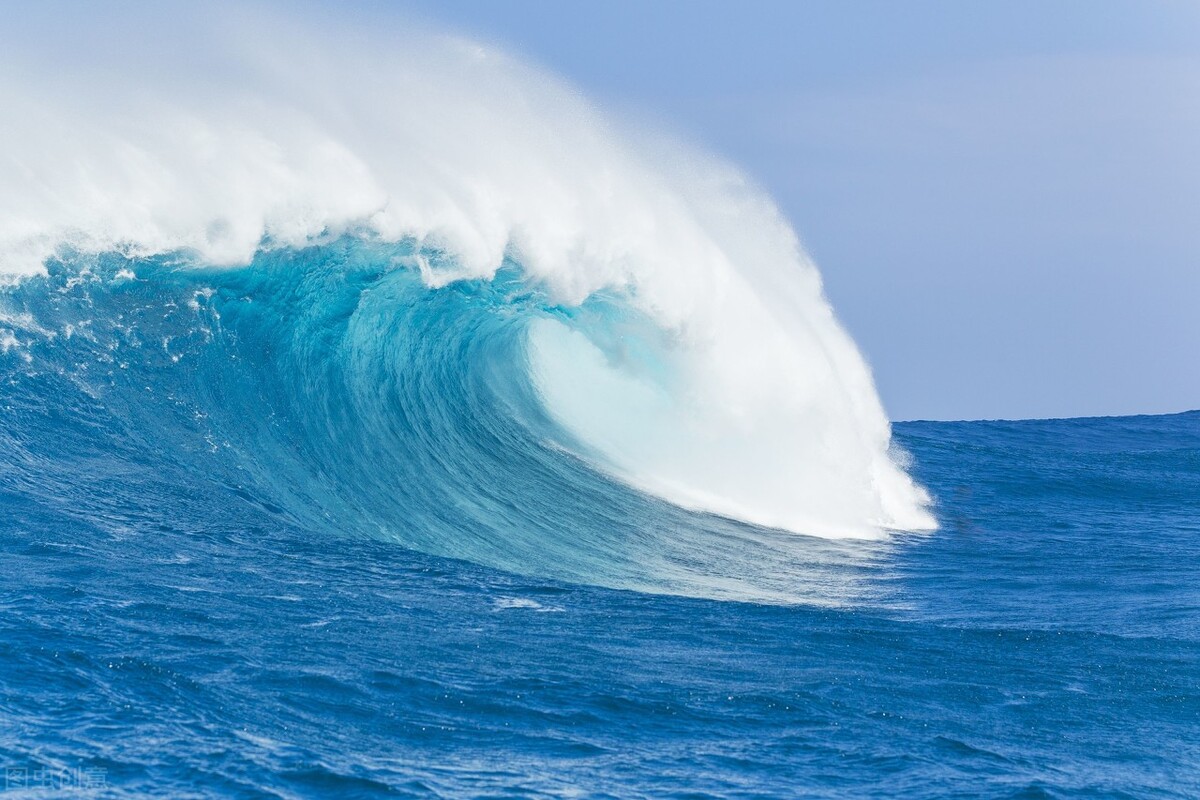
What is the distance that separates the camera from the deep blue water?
5328mm

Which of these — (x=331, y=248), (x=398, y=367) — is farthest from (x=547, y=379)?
(x=331, y=248)

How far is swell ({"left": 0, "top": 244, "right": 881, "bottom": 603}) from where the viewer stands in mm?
9438

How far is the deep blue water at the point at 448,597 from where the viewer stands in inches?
210

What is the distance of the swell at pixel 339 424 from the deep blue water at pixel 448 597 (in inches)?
1.3

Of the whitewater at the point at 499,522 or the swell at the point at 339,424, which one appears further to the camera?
the swell at the point at 339,424

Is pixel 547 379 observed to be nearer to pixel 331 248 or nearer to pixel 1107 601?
pixel 331 248

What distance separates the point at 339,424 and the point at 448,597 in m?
4.07

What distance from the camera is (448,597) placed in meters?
7.86

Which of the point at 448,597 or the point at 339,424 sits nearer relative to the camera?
the point at 448,597

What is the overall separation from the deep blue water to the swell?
0.03 meters

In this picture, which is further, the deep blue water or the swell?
the swell

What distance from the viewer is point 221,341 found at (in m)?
11.7

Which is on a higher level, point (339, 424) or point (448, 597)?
point (339, 424)

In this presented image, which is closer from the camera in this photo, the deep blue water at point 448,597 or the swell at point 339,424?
the deep blue water at point 448,597
